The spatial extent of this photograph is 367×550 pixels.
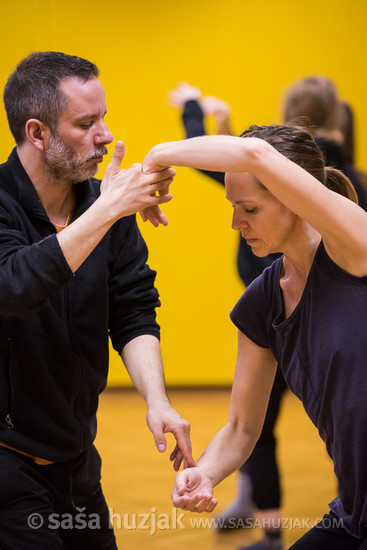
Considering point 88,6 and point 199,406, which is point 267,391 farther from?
point 88,6

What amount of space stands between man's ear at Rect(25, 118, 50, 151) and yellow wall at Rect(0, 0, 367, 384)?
4434 millimetres

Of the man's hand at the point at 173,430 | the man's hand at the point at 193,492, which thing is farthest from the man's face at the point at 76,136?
the man's hand at the point at 193,492

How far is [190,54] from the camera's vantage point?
6.57 meters

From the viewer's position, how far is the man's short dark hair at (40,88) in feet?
6.91

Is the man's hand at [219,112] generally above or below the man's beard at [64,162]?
below

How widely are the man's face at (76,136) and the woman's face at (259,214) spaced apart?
1.44 ft

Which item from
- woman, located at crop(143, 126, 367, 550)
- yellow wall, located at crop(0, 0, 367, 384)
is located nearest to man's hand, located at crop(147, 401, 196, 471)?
woman, located at crop(143, 126, 367, 550)

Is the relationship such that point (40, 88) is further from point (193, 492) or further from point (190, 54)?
point (190, 54)

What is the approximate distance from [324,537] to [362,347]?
47cm

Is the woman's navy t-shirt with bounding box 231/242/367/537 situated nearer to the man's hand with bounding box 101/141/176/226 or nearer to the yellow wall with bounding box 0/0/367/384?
the man's hand with bounding box 101/141/176/226

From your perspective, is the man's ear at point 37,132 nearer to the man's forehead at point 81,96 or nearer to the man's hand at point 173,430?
the man's forehead at point 81,96

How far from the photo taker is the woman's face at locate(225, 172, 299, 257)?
1.83 m

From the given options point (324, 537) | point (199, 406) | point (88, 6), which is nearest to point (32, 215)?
point (324, 537)

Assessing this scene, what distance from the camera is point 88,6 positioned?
651 cm
